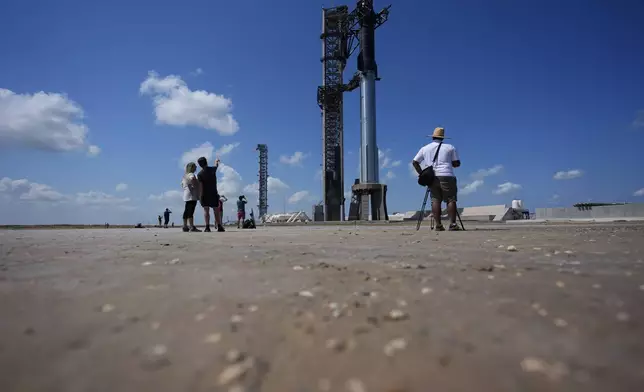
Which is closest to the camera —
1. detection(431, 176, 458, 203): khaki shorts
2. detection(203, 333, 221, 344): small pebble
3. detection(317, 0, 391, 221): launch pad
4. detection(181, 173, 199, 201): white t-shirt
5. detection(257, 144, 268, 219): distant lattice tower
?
detection(203, 333, 221, 344): small pebble

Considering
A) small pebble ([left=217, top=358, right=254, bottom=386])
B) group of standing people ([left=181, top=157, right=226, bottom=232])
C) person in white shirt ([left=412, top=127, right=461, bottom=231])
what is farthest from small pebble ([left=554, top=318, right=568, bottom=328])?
group of standing people ([left=181, top=157, right=226, bottom=232])

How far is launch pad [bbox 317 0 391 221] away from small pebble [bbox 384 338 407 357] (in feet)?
116

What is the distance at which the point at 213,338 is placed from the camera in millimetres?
1245

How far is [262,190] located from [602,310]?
68359mm

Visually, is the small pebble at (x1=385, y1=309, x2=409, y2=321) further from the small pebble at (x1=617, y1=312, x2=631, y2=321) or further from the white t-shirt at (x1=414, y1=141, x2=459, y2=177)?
the white t-shirt at (x1=414, y1=141, x2=459, y2=177)

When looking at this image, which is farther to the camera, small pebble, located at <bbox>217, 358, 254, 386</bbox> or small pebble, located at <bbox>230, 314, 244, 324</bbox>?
small pebble, located at <bbox>230, 314, 244, 324</bbox>

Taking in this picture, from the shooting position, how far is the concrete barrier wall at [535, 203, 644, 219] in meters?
23.6

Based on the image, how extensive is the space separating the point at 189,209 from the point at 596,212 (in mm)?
27869

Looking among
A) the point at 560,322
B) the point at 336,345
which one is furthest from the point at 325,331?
the point at 560,322

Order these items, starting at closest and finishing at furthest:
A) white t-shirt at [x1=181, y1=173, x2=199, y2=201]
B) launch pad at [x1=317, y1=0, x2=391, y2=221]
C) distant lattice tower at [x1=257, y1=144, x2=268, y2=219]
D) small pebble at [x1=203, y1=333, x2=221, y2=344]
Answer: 1. small pebble at [x1=203, y1=333, x2=221, y2=344]
2. white t-shirt at [x1=181, y1=173, x2=199, y2=201]
3. launch pad at [x1=317, y1=0, x2=391, y2=221]
4. distant lattice tower at [x1=257, y1=144, x2=268, y2=219]

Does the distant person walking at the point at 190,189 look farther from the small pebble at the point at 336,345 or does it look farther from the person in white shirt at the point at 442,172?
the small pebble at the point at 336,345

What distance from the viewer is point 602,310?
146 cm

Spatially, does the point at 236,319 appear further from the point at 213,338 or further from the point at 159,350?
the point at 159,350

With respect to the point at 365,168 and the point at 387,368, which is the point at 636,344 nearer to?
the point at 387,368
